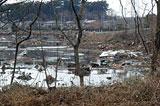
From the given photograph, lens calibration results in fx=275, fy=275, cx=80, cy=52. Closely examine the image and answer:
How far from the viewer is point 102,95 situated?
4531 millimetres

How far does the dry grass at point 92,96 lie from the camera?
430cm

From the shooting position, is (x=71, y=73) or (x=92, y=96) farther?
(x=71, y=73)

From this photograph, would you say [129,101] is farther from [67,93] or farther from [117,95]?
[67,93]

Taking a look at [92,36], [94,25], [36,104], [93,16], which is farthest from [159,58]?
[93,16]

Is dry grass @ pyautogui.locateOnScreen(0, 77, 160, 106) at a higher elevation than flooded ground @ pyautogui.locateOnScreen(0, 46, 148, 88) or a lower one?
higher

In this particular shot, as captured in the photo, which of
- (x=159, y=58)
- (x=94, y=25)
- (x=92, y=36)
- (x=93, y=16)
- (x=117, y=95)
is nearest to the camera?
(x=117, y=95)

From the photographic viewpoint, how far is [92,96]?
4.59 metres

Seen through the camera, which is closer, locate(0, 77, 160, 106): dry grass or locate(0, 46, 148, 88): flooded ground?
locate(0, 77, 160, 106): dry grass

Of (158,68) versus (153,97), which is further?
(158,68)

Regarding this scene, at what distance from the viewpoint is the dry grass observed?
14.1 feet

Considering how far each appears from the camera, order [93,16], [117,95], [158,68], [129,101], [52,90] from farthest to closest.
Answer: [93,16]
[158,68]
[52,90]
[117,95]
[129,101]

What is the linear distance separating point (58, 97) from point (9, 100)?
80 centimetres

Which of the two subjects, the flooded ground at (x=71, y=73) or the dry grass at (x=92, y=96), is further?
the flooded ground at (x=71, y=73)

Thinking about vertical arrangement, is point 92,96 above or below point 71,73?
above
